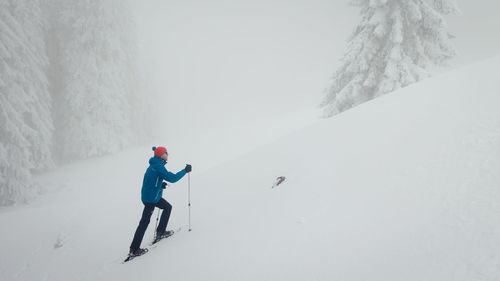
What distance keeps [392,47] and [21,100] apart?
61.8 feet

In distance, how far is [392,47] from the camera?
1088 centimetres

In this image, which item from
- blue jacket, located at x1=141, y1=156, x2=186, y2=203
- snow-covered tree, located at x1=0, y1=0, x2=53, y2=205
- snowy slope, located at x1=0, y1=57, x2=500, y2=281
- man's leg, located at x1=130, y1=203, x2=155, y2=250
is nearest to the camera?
snowy slope, located at x1=0, y1=57, x2=500, y2=281

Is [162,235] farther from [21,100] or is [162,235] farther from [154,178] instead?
[21,100]

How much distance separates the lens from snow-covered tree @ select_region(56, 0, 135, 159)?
59.4 ft

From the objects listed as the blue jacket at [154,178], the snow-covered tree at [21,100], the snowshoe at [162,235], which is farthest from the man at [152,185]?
the snow-covered tree at [21,100]

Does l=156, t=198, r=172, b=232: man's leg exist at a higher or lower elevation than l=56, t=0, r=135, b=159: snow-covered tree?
lower

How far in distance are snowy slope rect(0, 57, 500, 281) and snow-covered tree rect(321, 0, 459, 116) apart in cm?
585

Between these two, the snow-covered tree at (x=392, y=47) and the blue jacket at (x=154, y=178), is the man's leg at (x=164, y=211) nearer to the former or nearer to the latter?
the blue jacket at (x=154, y=178)

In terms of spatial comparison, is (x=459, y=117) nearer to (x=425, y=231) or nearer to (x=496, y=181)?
(x=496, y=181)

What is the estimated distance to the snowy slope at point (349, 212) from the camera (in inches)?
86.4

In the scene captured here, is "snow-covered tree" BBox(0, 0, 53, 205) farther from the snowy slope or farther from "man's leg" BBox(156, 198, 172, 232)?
"man's leg" BBox(156, 198, 172, 232)

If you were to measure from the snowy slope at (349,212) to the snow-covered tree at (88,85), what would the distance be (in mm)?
12918

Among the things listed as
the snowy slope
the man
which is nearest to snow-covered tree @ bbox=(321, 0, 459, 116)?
the snowy slope

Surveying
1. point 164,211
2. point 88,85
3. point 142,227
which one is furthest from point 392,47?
point 88,85
